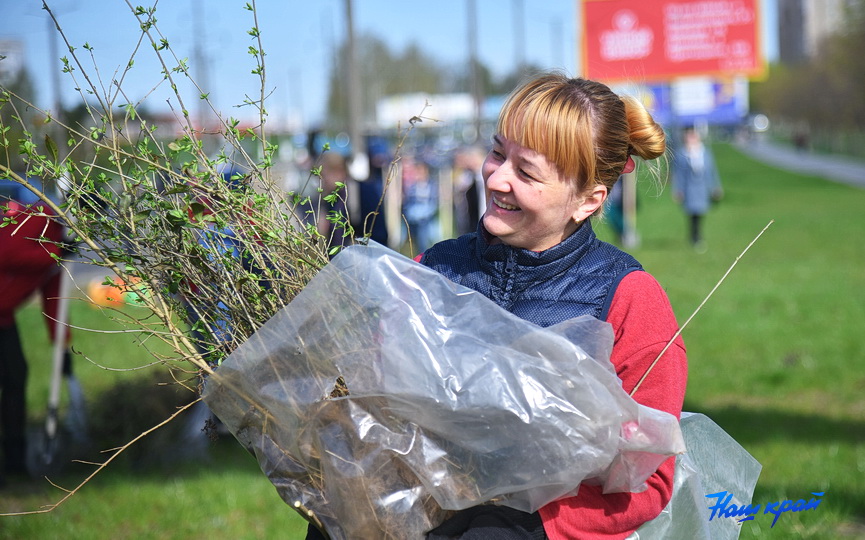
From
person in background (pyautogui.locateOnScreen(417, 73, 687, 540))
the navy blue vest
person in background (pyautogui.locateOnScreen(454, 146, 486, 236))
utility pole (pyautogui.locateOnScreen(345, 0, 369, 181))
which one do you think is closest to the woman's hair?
person in background (pyautogui.locateOnScreen(417, 73, 687, 540))

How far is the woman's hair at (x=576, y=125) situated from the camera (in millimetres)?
1943

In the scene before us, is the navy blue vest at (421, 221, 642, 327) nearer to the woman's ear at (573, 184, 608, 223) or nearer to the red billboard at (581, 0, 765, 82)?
the woman's ear at (573, 184, 608, 223)

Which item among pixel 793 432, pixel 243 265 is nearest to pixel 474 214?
pixel 793 432

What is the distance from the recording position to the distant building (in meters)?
125

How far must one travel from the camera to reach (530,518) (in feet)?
6.22

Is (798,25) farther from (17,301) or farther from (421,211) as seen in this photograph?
(17,301)

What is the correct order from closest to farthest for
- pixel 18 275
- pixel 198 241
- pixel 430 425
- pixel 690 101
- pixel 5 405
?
pixel 430 425, pixel 198 241, pixel 18 275, pixel 5 405, pixel 690 101

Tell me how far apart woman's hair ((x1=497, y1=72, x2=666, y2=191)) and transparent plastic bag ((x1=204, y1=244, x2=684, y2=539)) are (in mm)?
366

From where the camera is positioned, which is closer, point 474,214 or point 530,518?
point 530,518

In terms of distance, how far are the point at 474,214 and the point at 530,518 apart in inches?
452

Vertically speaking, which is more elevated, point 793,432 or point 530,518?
point 530,518

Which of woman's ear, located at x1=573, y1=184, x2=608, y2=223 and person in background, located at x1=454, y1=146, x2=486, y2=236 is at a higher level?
woman's ear, located at x1=573, y1=184, x2=608, y2=223

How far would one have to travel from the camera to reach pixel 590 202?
6.79 ft

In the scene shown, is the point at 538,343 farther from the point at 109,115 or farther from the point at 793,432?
the point at 793,432
